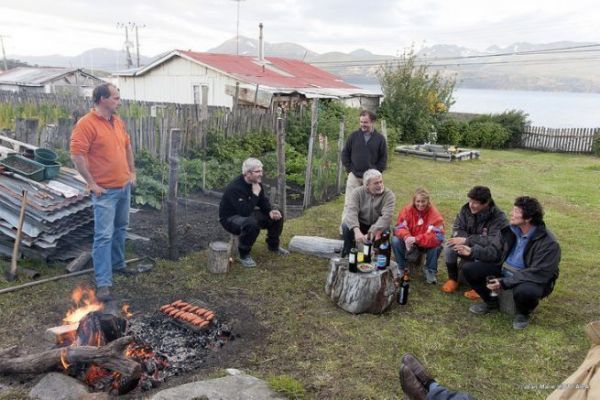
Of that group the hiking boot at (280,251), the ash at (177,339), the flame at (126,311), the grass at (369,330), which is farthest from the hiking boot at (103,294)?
the hiking boot at (280,251)

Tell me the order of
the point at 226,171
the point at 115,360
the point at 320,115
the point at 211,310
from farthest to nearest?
the point at 320,115 < the point at 226,171 < the point at 211,310 < the point at 115,360

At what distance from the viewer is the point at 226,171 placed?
9.88m

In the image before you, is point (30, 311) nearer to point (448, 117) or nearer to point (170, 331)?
point (170, 331)

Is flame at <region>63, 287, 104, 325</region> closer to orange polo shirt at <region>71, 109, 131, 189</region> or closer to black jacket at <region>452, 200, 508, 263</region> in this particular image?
orange polo shirt at <region>71, 109, 131, 189</region>

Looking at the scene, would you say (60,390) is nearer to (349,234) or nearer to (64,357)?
(64,357)

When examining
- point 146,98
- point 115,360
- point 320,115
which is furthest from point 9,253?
point 146,98

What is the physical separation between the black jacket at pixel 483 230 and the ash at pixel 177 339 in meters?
2.85

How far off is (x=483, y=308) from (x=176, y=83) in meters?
21.2

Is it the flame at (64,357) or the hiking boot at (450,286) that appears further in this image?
the hiking boot at (450,286)

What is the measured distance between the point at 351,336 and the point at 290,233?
325 cm

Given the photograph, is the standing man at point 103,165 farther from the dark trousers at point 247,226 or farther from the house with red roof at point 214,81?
the house with red roof at point 214,81

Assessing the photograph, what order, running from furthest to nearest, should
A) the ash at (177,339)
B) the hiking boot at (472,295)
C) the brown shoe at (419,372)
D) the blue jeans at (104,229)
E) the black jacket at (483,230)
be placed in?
1. the hiking boot at (472,295)
2. the black jacket at (483,230)
3. the blue jeans at (104,229)
4. the ash at (177,339)
5. the brown shoe at (419,372)

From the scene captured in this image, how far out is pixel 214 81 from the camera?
70.5ft

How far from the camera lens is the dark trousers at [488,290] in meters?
4.45
